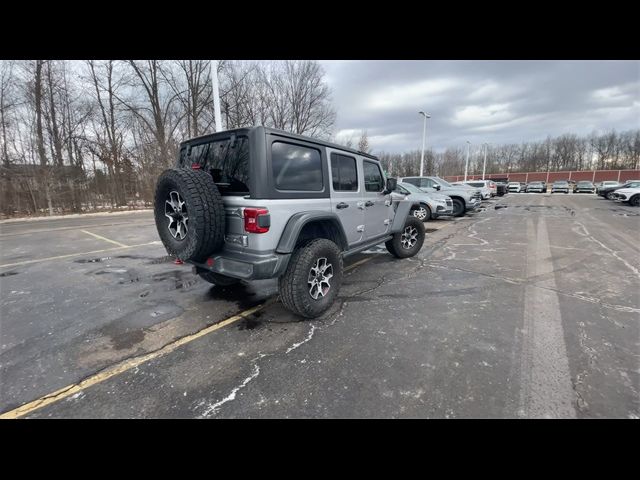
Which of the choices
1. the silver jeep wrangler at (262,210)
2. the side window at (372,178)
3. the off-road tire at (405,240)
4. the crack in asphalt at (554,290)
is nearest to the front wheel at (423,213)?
the off-road tire at (405,240)

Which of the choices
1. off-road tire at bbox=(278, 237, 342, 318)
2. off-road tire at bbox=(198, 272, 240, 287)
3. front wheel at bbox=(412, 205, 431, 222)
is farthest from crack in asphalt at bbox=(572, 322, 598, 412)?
front wheel at bbox=(412, 205, 431, 222)

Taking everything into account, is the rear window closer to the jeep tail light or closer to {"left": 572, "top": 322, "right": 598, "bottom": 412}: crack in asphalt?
the jeep tail light

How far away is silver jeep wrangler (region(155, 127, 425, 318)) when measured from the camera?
114 inches

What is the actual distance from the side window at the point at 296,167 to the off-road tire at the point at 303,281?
71cm

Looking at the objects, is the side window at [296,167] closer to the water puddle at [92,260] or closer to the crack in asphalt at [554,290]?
the crack in asphalt at [554,290]

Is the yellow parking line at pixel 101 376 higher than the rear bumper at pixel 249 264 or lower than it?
lower

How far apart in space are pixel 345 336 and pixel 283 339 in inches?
26.0

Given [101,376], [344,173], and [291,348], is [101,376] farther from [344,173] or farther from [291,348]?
[344,173]

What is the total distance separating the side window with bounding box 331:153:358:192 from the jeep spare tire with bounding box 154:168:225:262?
63.5 inches

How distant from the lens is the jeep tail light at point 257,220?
2826mm

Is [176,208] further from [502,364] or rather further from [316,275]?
[502,364]

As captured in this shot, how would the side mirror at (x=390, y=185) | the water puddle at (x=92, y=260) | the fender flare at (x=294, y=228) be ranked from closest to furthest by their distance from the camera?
the fender flare at (x=294, y=228) → the side mirror at (x=390, y=185) → the water puddle at (x=92, y=260)

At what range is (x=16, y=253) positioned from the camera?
682cm
